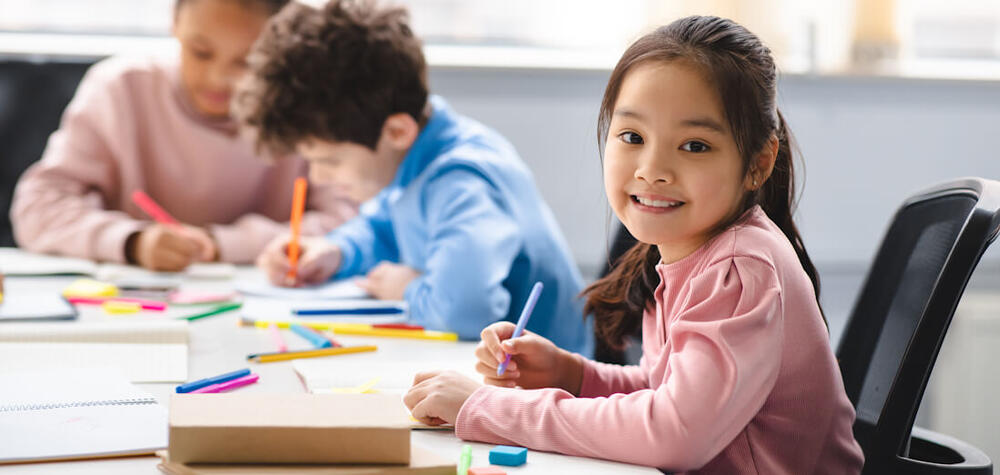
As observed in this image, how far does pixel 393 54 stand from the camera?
1.53 metres

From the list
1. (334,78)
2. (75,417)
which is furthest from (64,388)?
(334,78)

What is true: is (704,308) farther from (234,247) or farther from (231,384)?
(234,247)

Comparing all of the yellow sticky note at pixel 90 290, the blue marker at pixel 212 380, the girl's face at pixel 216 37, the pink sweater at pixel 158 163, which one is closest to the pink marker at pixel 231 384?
the blue marker at pixel 212 380

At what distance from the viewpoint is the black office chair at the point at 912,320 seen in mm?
875

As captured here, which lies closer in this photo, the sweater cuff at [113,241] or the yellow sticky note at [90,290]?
the yellow sticky note at [90,290]

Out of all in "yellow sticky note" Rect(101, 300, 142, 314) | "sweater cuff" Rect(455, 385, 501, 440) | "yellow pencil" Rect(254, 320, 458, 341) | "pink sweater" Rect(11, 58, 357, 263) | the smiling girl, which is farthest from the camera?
"pink sweater" Rect(11, 58, 357, 263)

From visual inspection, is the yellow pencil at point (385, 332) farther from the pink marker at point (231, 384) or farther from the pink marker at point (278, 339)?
the pink marker at point (231, 384)

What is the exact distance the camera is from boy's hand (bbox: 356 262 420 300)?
4.74ft

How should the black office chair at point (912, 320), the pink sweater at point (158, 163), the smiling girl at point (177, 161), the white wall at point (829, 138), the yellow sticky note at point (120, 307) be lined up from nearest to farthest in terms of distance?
the black office chair at point (912, 320)
the yellow sticky note at point (120, 307)
the smiling girl at point (177, 161)
the pink sweater at point (158, 163)
the white wall at point (829, 138)

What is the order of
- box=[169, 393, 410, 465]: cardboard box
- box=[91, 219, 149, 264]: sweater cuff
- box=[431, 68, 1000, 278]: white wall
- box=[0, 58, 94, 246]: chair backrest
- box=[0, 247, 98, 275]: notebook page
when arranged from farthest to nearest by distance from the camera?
box=[431, 68, 1000, 278]: white wall
box=[0, 58, 94, 246]: chair backrest
box=[91, 219, 149, 264]: sweater cuff
box=[0, 247, 98, 275]: notebook page
box=[169, 393, 410, 465]: cardboard box

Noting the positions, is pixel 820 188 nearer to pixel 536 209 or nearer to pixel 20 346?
pixel 536 209

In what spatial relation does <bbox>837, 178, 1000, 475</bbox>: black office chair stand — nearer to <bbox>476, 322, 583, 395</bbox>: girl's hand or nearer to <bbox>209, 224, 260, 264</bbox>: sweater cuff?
<bbox>476, 322, 583, 395</bbox>: girl's hand

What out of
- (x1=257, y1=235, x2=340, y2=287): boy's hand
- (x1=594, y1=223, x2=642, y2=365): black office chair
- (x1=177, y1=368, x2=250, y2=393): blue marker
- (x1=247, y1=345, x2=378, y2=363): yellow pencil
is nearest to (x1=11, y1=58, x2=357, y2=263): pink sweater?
(x1=257, y1=235, x2=340, y2=287): boy's hand

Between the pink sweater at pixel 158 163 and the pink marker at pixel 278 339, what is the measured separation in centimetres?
72
